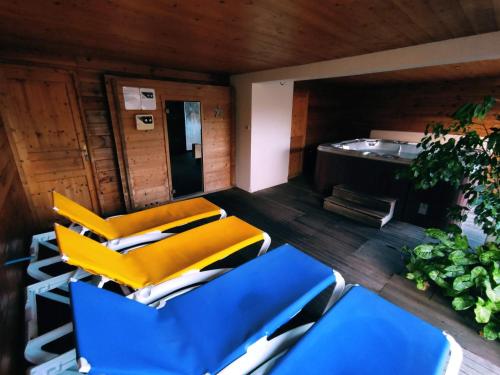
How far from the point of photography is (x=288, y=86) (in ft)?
14.4

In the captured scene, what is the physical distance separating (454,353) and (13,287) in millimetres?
2733

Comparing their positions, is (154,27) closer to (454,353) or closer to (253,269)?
(253,269)

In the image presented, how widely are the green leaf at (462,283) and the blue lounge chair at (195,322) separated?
100 centimetres

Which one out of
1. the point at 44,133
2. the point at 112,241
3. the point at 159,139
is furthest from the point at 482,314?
the point at 44,133

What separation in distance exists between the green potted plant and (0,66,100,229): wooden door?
152 inches

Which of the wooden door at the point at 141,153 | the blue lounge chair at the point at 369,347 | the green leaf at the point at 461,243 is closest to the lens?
the blue lounge chair at the point at 369,347

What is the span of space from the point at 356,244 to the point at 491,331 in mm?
1248

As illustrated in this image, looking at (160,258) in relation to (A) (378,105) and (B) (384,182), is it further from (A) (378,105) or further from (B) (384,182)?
(A) (378,105)

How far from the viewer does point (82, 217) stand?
6.68 ft

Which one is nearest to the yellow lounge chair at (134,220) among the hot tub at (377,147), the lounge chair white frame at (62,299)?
the lounge chair white frame at (62,299)

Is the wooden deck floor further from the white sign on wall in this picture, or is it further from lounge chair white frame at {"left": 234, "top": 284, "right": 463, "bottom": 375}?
the white sign on wall

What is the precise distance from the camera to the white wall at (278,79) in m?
1.94

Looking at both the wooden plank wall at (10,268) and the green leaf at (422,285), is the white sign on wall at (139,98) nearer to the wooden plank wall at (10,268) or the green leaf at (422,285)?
the wooden plank wall at (10,268)

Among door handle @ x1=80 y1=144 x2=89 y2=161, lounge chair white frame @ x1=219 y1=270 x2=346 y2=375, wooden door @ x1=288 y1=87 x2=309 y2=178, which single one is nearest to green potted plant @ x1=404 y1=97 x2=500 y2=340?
lounge chair white frame @ x1=219 y1=270 x2=346 y2=375
